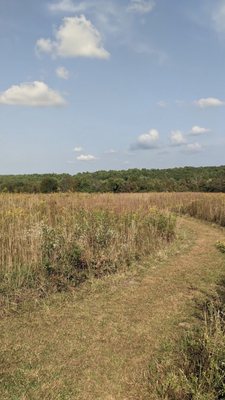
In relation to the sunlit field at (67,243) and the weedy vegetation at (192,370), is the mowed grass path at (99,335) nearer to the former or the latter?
the weedy vegetation at (192,370)

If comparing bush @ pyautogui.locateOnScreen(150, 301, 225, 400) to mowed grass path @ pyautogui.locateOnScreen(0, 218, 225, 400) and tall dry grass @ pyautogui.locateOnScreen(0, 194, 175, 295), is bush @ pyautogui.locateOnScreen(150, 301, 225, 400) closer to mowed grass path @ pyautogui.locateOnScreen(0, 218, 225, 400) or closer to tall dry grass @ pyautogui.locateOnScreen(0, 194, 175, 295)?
mowed grass path @ pyautogui.locateOnScreen(0, 218, 225, 400)

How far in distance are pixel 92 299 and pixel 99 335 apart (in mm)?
1194

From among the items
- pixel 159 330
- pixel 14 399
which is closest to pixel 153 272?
pixel 159 330

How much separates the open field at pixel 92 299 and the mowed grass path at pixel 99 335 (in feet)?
0.03

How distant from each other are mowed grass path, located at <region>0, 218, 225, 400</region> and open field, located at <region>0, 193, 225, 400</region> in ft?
0.03

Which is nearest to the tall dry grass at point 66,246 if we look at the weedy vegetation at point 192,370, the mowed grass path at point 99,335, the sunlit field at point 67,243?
the sunlit field at point 67,243

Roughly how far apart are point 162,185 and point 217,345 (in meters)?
31.9

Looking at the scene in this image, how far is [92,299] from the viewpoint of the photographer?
19.1 feet

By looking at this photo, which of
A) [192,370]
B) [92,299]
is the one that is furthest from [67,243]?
[192,370]

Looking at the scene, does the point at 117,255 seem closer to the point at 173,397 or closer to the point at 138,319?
the point at 138,319

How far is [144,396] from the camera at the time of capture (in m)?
3.46

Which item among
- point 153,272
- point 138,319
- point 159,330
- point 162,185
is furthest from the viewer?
point 162,185

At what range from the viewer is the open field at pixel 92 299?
372 centimetres

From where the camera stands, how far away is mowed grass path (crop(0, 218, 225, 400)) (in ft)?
11.8
